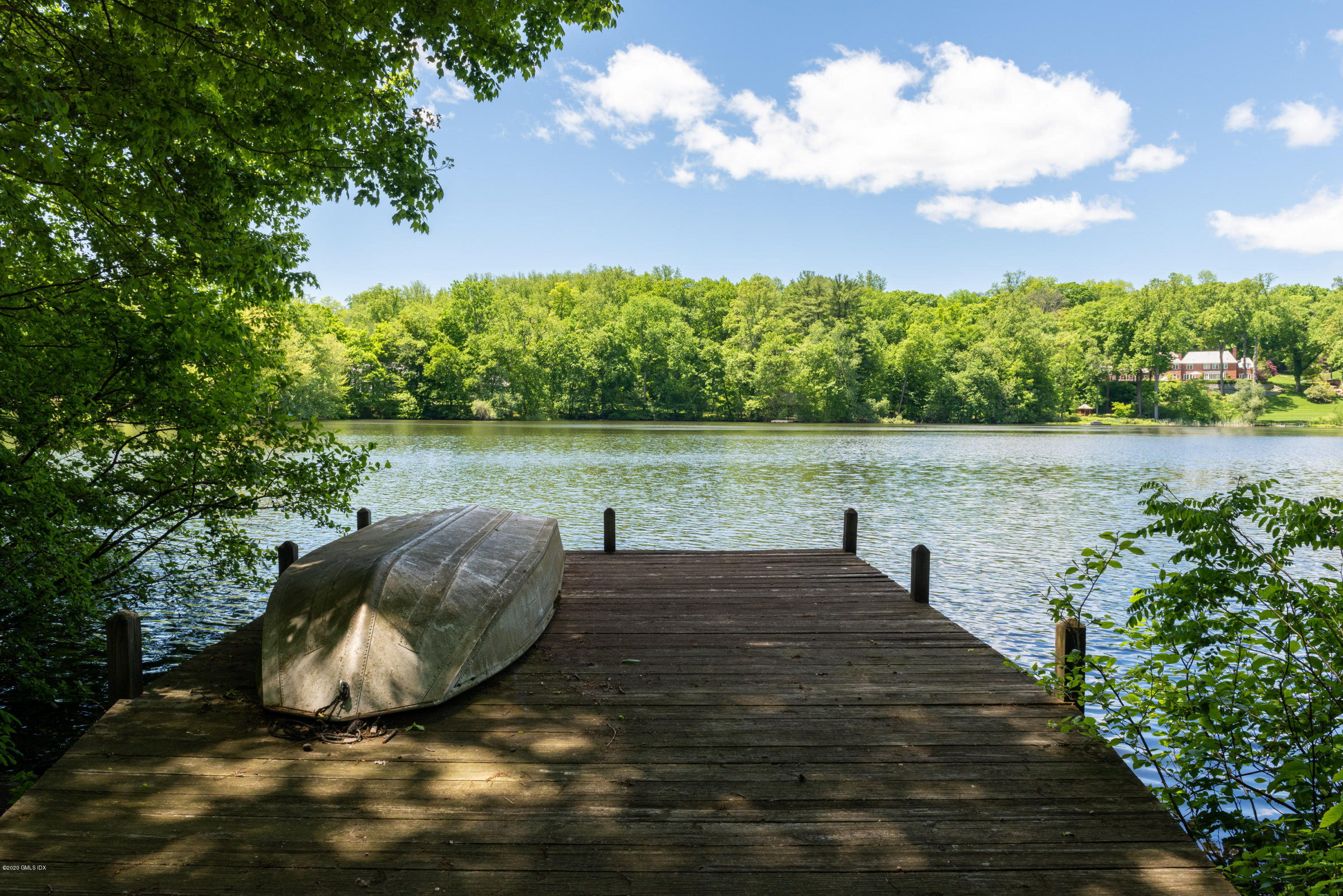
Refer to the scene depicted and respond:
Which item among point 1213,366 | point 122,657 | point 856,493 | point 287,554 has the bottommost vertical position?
point 856,493

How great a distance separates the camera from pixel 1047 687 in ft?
15.5

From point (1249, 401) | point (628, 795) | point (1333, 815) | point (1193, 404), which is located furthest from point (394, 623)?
point (1193, 404)

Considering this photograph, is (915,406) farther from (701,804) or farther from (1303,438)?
(701,804)

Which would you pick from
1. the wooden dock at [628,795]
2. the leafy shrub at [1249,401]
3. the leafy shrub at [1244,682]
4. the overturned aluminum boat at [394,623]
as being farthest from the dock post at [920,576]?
the leafy shrub at [1249,401]

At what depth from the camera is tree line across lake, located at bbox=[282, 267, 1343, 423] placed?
224 ft

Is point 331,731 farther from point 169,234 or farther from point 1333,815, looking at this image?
point 1333,815

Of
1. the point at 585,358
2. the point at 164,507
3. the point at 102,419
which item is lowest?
the point at 164,507

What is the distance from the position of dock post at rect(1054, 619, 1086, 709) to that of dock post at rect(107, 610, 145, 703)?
5.81 meters

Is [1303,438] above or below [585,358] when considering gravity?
below

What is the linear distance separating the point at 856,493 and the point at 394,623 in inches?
724

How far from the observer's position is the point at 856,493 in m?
21.3

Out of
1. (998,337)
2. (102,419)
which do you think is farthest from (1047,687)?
(998,337)

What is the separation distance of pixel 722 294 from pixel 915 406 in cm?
3155

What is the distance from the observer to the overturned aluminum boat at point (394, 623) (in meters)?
4.18
